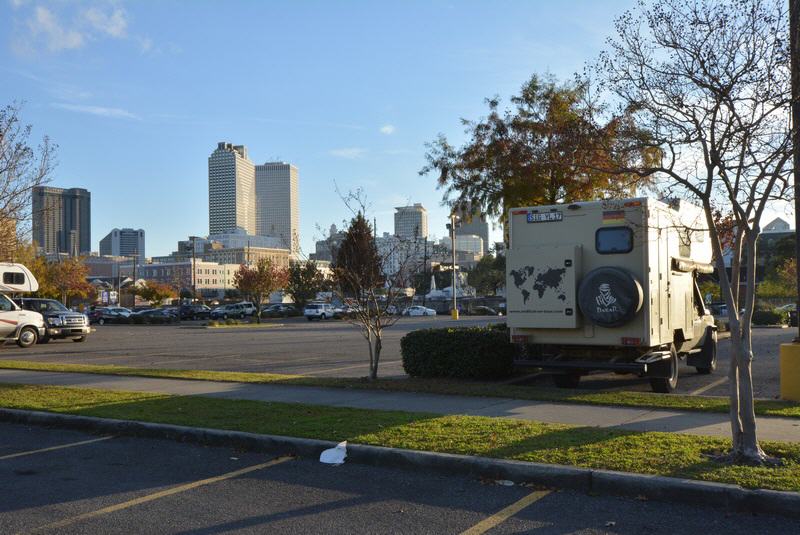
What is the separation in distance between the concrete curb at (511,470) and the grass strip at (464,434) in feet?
0.62

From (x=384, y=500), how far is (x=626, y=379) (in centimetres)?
880

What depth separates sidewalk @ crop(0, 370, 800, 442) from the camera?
8703 mm

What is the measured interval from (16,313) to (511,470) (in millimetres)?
24797

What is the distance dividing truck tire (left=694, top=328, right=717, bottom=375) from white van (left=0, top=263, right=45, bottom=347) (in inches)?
902

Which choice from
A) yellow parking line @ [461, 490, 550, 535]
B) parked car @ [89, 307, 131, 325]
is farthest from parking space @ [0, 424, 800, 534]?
parked car @ [89, 307, 131, 325]

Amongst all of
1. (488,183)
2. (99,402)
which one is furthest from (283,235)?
(99,402)

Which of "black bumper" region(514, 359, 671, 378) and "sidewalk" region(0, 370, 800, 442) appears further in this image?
"black bumper" region(514, 359, 671, 378)

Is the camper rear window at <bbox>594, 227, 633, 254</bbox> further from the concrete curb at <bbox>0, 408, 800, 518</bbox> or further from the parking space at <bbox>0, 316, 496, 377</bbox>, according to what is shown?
the parking space at <bbox>0, 316, 496, 377</bbox>

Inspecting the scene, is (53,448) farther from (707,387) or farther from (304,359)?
(304,359)

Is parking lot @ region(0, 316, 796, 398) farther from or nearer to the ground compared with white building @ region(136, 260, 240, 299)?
nearer to the ground

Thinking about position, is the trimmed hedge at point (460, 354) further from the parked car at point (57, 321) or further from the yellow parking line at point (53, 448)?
the parked car at point (57, 321)

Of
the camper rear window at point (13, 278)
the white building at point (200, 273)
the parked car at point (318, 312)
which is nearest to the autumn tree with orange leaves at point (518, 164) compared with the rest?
the camper rear window at point (13, 278)

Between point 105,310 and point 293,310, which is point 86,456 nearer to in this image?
point 105,310

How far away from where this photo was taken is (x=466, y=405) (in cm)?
1052
